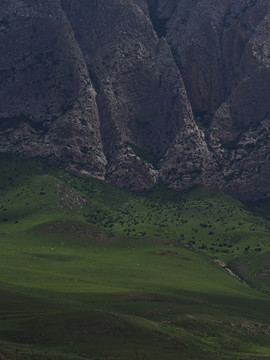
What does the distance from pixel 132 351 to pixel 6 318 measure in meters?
28.8

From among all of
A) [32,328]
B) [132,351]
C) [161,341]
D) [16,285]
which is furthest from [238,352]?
[16,285]

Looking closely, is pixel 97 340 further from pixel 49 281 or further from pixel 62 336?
pixel 49 281

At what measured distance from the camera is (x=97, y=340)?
12331 cm

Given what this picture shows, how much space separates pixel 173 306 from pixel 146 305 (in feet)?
→ 26.5

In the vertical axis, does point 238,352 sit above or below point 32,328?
below

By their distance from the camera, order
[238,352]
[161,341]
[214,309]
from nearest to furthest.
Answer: [161,341], [238,352], [214,309]

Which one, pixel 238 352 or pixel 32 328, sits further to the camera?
pixel 238 352

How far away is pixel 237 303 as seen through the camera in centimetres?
19062

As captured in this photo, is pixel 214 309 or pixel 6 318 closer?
pixel 6 318

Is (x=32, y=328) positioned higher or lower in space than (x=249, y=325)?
higher

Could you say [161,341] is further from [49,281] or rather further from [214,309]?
[49,281]

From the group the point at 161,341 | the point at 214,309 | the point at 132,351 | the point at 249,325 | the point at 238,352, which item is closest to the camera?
the point at 132,351

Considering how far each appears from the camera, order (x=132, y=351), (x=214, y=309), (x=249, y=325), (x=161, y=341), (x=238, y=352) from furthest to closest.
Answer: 1. (x=214, y=309)
2. (x=249, y=325)
3. (x=238, y=352)
4. (x=161, y=341)
5. (x=132, y=351)

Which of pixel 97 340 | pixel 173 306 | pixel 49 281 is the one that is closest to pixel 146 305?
pixel 173 306
